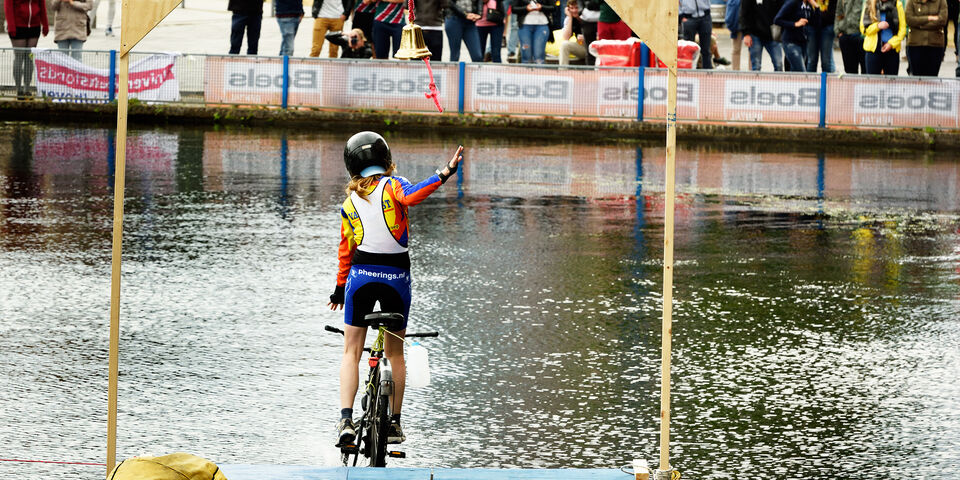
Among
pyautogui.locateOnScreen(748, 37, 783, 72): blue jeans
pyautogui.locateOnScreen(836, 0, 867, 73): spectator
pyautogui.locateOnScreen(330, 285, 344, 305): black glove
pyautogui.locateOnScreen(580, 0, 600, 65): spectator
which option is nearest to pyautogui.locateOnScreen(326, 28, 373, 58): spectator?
pyautogui.locateOnScreen(580, 0, 600, 65): spectator

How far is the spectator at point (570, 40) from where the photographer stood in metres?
25.0

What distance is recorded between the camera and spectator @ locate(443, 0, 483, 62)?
23.0 meters

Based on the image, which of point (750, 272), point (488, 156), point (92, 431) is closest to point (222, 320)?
point (92, 431)

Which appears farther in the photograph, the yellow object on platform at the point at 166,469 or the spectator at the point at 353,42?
the spectator at the point at 353,42

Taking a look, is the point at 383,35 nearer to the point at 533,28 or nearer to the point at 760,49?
the point at 533,28

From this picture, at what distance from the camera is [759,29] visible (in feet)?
77.4

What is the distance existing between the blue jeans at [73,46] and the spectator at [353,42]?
3.93m

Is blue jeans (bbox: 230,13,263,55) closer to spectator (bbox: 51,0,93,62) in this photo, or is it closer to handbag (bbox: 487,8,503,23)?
spectator (bbox: 51,0,93,62)

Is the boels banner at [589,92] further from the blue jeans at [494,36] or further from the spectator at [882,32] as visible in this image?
the blue jeans at [494,36]

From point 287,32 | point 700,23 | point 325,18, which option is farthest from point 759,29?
point 287,32

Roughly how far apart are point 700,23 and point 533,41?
2743 mm

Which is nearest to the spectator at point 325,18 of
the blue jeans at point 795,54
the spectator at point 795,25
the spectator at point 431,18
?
the spectator at point 431,18

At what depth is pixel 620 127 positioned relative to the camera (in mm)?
22250

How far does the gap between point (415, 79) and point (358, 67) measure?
908 mm
